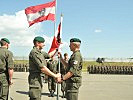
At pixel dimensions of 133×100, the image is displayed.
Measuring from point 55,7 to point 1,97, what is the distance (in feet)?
9.55

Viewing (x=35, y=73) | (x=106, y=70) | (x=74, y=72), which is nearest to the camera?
(x=74, y=72)

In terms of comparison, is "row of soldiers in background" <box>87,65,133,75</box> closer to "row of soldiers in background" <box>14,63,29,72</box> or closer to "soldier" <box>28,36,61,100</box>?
"row of soldiers in background" <box>14,63,29,72</box>

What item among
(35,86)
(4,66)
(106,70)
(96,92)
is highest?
(4,66)

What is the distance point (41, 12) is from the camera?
8188mm

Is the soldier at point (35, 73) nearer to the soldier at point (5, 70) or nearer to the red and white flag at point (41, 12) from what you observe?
the soldier at point (5, 70)

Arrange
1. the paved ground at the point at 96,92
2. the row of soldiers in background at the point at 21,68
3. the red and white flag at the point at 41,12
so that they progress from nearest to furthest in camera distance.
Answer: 1. the red and white flag at the point at 41,12
2. the paved ground at the point at 96,92
3. the row of soldiers in background at the point at 21,68

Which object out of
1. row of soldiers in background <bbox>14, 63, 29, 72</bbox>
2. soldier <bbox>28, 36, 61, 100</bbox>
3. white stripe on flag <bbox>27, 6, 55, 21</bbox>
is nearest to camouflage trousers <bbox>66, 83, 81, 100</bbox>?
soldier <bbox>28, 36, 61, 100</bbox>

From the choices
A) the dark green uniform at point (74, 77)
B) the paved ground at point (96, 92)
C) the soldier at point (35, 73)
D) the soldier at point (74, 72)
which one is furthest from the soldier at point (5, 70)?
the paved ground at point (96, 92)

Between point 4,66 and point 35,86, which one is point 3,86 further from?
point 35,86

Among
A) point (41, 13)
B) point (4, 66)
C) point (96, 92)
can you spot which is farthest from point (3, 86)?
point (96, 92)

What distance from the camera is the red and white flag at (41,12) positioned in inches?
320

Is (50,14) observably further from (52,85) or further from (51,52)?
(52,85)

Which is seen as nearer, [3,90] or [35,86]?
[35,86]

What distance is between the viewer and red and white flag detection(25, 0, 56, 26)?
8.14 metres
